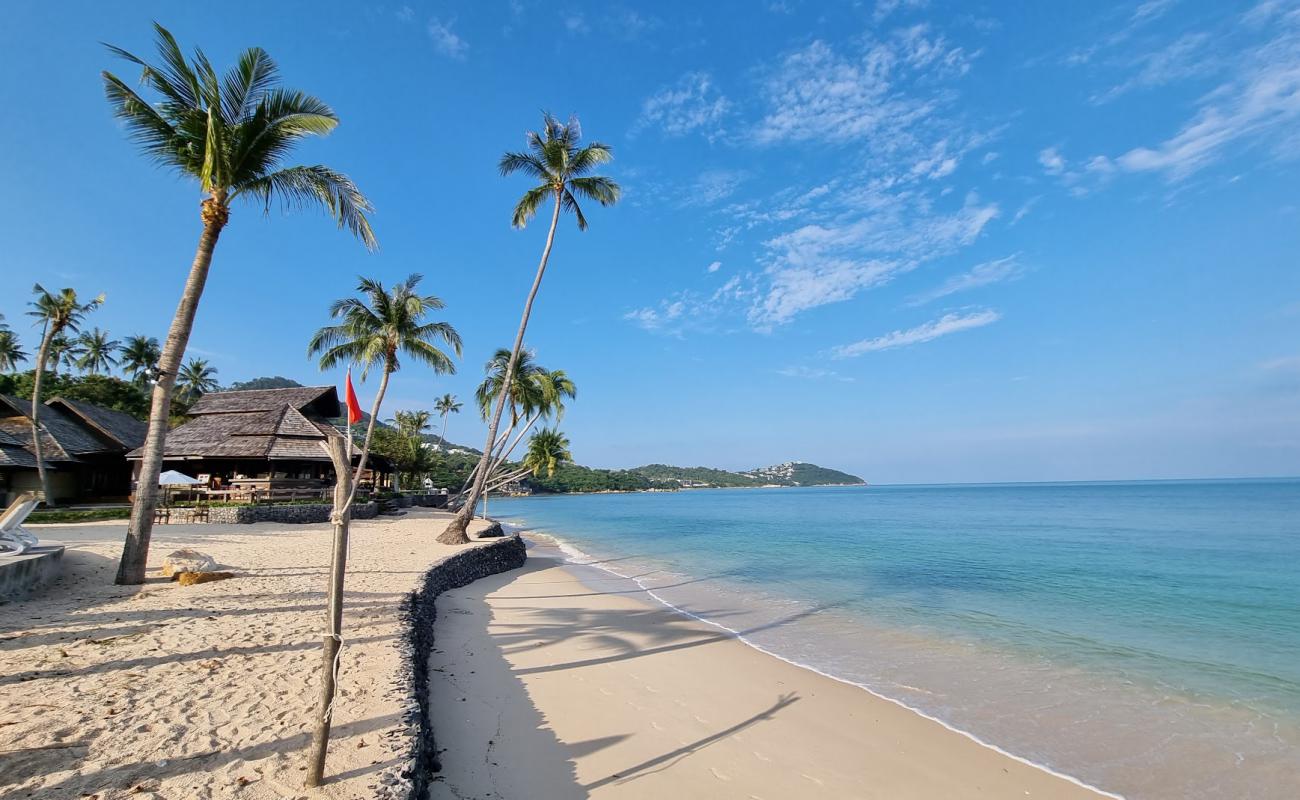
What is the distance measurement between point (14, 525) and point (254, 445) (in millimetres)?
17087

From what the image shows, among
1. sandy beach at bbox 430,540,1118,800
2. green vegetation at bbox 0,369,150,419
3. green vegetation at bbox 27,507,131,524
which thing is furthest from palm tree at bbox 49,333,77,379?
sandy beach at bbox 430,540,1118,800

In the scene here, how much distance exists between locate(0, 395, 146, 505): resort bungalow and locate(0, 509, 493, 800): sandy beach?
2128cm

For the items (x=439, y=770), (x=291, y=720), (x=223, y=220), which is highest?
(x=223, y=220)

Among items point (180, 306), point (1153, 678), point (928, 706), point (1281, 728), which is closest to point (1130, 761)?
point (928, 706)

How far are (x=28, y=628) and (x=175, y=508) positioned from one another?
16702 millimetres

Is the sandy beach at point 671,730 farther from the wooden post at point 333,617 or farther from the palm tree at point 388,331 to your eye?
the palm tree at point 388,331

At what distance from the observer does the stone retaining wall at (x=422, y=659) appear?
11.9ft

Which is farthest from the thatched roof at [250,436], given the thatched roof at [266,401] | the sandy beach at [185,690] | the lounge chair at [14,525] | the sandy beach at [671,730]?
Answer: the sandy beach at [671,730]

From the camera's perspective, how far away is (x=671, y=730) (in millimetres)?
5535

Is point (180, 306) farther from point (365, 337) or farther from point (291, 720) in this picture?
point (365, 337)

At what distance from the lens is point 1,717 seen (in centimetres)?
372

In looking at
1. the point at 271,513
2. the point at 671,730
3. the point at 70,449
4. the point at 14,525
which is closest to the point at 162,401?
the point at 14,525

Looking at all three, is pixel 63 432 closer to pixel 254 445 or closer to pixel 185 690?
pixel 254 445

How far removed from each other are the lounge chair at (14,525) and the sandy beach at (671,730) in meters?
5.70
